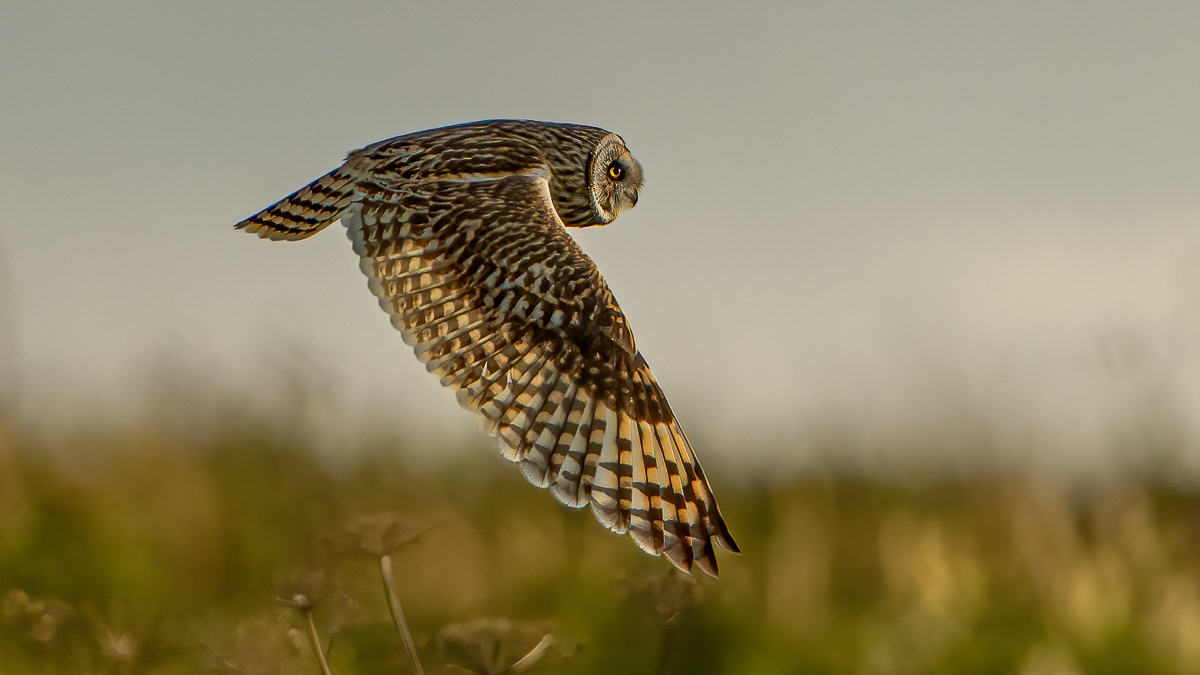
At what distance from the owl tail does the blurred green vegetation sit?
1.01 m

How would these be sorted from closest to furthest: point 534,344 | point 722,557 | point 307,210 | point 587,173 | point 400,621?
point 400,621, point 722,557, point 534,344, point 307,210, point 587,173

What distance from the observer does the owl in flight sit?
3178mm

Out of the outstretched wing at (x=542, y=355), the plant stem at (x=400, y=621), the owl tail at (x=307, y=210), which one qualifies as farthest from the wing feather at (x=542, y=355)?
the plant stem at (x=400, y=621)

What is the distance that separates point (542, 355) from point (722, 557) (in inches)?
35.4

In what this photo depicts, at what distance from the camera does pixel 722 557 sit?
3.23 metres

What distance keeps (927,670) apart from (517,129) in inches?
110

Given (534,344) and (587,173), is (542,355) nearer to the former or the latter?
(534,344)

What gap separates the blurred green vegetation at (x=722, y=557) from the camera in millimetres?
3258

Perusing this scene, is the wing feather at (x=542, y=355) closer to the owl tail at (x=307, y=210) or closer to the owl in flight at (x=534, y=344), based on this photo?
the owl in flight at (x=534, y=344)

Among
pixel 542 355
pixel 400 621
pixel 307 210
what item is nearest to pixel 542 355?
pixel 542 355

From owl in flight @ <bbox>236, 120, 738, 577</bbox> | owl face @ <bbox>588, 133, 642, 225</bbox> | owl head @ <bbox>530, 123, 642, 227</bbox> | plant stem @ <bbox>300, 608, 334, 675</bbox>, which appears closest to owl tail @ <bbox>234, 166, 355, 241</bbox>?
owl in flight @ <bbox>236, 120, 738, 577</bbox>

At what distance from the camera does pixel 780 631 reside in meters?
3.28

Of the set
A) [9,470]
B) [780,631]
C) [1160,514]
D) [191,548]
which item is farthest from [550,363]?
[1160,514]

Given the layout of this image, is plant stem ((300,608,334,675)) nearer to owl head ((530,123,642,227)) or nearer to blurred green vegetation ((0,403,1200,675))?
blurred green vegetation ((0,403,1200,675))
